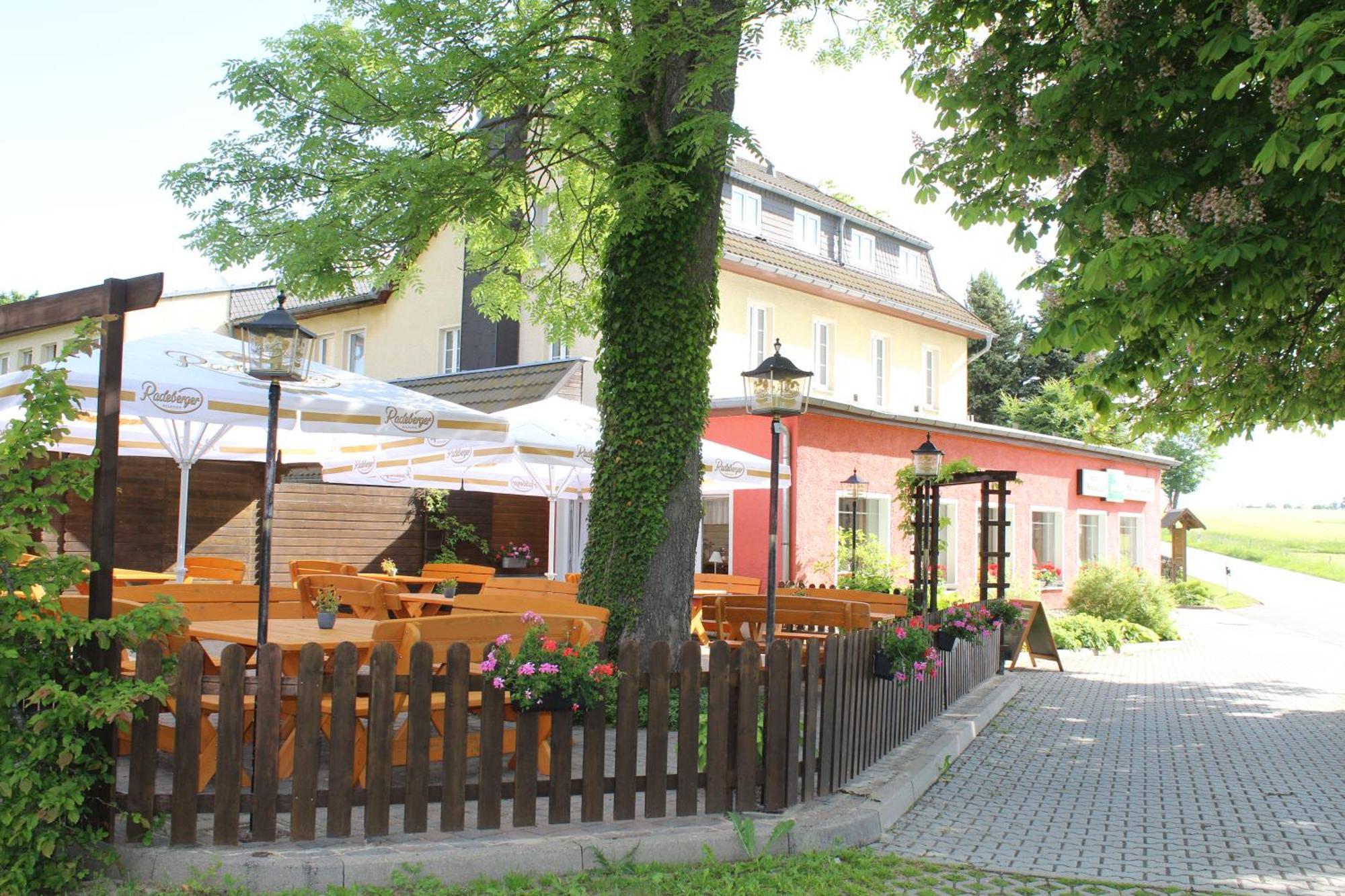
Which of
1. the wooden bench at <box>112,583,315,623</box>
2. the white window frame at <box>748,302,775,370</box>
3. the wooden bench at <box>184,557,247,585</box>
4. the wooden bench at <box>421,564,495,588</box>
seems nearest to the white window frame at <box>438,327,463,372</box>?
the white window frame at <box>748,302,775,370</box>

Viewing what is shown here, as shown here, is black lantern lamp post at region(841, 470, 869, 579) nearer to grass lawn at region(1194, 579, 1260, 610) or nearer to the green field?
grass lawn at region(1194, 579, 1260, 610)

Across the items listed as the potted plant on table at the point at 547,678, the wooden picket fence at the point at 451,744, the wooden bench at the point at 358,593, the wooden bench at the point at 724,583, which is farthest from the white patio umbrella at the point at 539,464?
the potted plant on table at the point at 547,678

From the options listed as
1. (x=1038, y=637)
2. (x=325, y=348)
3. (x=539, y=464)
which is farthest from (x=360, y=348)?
(x=1038, y=637)

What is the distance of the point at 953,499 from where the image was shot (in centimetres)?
2191

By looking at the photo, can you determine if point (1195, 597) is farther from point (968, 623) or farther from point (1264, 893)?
point (1264, 893)

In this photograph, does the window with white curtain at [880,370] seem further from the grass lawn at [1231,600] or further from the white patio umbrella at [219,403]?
the white patio umbrella at [219,403]

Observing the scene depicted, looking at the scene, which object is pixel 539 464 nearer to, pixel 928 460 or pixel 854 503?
pixel 928 460

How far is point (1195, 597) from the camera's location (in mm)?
34938

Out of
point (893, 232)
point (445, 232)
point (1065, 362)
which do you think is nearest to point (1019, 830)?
point (445, 232)

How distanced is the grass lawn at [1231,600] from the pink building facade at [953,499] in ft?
A: 20.9

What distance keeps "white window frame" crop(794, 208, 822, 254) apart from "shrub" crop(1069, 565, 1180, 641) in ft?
29.8

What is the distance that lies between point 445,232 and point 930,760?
18112mm

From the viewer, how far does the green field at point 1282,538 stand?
6084cm

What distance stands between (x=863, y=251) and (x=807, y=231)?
7.63ft
